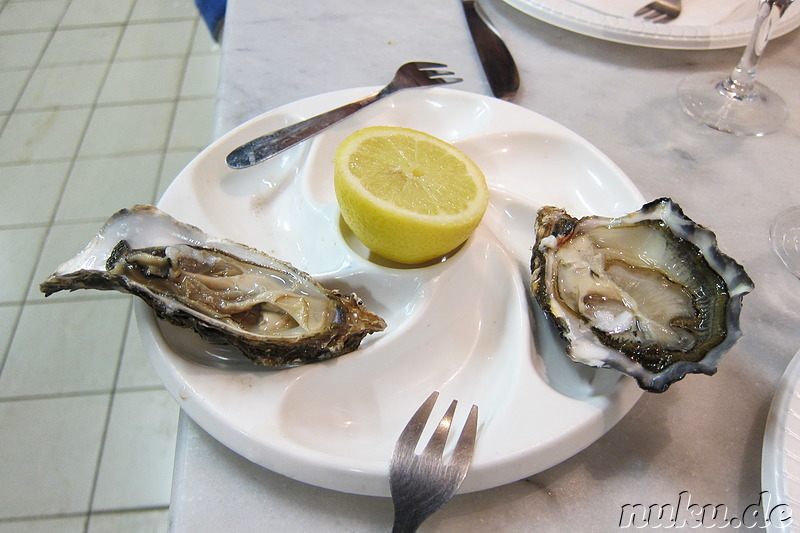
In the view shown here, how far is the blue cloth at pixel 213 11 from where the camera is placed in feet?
6.38

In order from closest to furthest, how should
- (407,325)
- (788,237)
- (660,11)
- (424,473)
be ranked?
(424,473) < (407,325) < (788,237) < (660,11)

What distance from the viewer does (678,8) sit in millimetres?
1402

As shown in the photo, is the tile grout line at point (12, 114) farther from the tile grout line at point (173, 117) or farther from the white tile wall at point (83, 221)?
the tile grout line at point (173, 117)

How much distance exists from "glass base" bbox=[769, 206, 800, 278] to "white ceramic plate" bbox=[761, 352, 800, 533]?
1.08 feet

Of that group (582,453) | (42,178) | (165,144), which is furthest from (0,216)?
(582,453)

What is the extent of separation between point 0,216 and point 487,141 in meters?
1.79

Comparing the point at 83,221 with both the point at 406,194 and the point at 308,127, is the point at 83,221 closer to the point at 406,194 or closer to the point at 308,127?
the point at 308,127

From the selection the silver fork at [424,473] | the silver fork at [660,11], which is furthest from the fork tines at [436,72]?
the silver fork at [424,473]

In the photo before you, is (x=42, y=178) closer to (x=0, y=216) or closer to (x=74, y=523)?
(x=0, y=216)

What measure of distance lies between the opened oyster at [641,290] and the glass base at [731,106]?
58 cm

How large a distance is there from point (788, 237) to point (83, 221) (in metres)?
2.08

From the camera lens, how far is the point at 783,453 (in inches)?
25.8

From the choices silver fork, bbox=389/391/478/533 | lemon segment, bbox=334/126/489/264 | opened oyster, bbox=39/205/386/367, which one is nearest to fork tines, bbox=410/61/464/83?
lemon segment, bbox=334/126/489/264

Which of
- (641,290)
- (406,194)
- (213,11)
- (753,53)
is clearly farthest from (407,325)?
(213,11)
